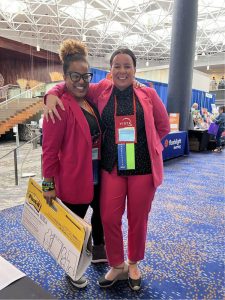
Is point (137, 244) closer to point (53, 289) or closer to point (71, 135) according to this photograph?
point (53, 289)

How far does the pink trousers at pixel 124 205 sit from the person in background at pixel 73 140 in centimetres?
11

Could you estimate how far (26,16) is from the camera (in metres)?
14.8

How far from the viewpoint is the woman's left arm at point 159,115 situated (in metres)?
1.58

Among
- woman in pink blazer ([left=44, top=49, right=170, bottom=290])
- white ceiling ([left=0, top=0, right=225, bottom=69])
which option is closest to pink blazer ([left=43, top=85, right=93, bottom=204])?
woman in pink blazer ([left=44, top=49, right=170, bottom=290])

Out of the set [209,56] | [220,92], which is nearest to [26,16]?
[220,92]

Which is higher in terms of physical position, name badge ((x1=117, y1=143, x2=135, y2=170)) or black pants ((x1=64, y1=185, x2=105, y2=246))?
name badge ((x1=117, y1=143, x2=135, y2=170))

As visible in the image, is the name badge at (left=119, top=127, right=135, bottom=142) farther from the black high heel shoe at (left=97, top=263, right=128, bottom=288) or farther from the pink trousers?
the black high heel shoe at (left=97, top=263, right=128, bottom=288)

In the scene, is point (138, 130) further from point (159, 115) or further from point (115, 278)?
point (115, 278)

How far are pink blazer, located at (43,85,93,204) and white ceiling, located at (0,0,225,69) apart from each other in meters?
11.5

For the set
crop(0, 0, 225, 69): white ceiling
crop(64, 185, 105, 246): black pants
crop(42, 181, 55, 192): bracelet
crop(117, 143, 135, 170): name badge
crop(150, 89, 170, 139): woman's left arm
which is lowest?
crop(64, 185, 105, 246): black pants

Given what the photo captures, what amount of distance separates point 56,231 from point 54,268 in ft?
1.91

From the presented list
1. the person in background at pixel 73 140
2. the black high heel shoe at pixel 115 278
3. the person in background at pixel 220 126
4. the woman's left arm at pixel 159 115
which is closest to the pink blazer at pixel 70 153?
the person in background at pixel 73 140

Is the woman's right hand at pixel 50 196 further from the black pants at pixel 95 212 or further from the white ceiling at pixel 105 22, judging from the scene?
the white ceiling at pixel 105 22

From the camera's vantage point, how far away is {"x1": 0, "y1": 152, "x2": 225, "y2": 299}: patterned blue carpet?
5.54ft
